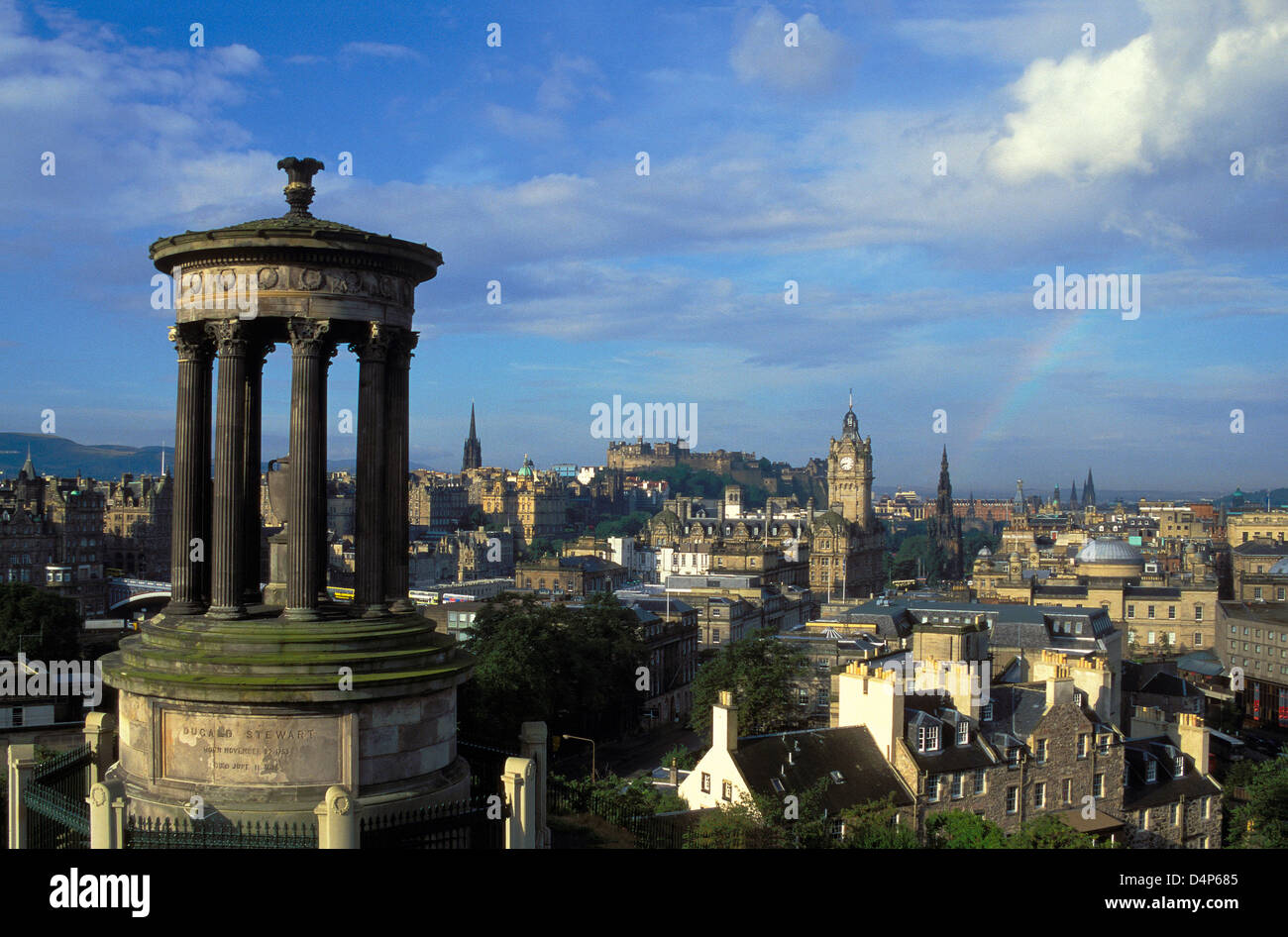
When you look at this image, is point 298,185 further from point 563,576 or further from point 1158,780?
point 563,576

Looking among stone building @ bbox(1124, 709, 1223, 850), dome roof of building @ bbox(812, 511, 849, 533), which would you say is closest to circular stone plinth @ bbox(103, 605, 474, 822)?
stone building @ bbox(1124, 709, 1223, 850)

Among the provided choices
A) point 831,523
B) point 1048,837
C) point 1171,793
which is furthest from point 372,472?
point 831,523

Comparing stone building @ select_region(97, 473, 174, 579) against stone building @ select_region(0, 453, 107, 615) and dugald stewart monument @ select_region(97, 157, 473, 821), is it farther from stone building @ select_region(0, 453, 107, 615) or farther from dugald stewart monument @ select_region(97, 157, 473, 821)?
dugald stewart monument @ select_region(97, 157, 473, 821)

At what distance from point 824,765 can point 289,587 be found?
23516 mm

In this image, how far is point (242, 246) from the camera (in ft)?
62.7

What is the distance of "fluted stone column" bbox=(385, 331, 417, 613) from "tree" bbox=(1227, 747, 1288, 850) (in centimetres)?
3565

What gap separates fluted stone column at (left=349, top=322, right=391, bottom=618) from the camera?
19.8 m

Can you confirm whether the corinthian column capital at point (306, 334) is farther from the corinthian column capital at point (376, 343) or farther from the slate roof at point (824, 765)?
the slate roof at point (824, 765)

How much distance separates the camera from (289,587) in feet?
62.4

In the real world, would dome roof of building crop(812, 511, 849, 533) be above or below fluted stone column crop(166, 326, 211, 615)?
below

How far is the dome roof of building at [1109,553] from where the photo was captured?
146 m
